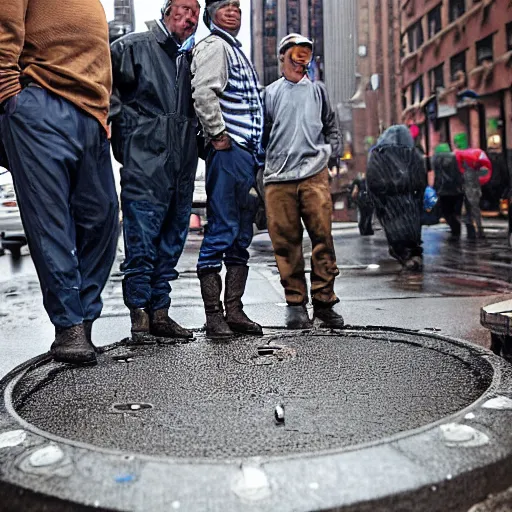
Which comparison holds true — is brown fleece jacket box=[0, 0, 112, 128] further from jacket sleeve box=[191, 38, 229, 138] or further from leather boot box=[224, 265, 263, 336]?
leather boot box=[224, 265, 263, 336]

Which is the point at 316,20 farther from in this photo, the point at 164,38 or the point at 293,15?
the point at 164,38

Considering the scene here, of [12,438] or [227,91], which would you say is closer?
[12,438]

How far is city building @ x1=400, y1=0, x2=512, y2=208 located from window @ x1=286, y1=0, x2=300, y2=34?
16.8m

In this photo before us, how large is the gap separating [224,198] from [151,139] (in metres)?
0.46

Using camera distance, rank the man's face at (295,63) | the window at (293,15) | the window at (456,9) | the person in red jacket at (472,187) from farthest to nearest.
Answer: the window at (293,15) < the window at (456,9) < the person in red jacket at (472,187) < the man's face at (295,63)

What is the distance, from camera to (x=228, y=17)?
13.2ft

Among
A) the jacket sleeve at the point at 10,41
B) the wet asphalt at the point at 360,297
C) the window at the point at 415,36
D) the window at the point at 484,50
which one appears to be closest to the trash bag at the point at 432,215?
the wet asphalt at the point at 360,297

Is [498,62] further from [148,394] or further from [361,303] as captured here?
[148,394]

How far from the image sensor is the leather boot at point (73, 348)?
3125mm

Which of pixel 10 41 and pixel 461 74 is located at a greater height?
pixel 461 74

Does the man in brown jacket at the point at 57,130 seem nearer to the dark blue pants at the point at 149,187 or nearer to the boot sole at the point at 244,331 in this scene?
the dark blue pants at the point at 149,187

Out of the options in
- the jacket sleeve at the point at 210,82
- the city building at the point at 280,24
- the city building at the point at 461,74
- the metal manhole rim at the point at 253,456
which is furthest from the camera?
the city building at the point at 280,24

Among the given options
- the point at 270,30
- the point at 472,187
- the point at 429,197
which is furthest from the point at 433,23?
the point at 270,30

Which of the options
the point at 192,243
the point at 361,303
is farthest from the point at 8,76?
the point at 192,243
